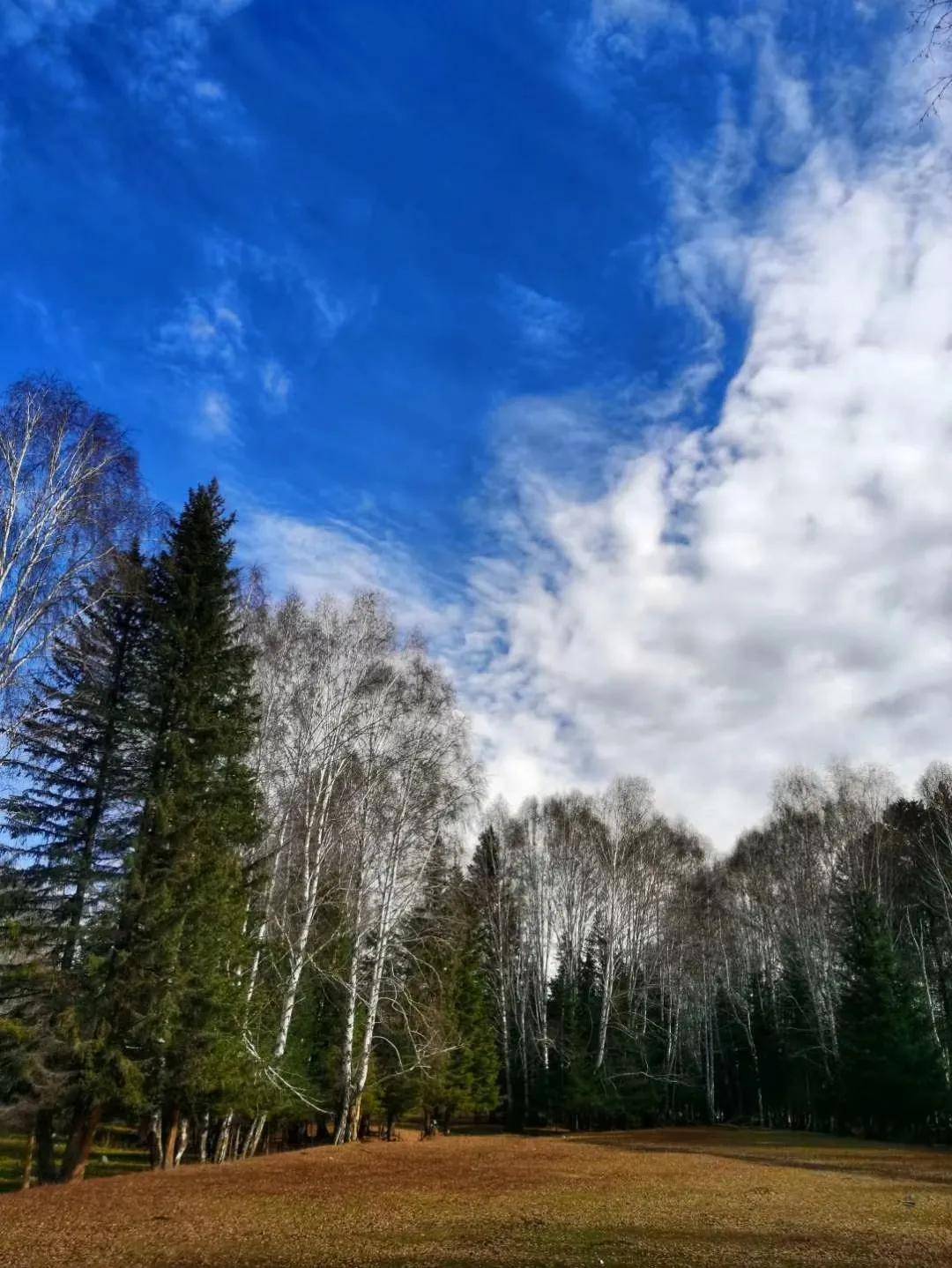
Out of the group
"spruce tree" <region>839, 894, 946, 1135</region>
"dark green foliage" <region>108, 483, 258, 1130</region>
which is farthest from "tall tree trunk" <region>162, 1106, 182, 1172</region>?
"spruce tree" <region>839, 894, 946, 1135</region>

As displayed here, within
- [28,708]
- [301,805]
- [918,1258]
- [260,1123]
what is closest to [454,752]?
[301,805]

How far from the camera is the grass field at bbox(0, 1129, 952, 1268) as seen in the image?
7332 millimetres

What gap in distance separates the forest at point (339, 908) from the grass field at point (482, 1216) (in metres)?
2.46

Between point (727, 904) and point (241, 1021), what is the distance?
3111 centimetres

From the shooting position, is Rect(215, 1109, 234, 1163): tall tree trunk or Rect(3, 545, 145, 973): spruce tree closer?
Rect(3, 545, 145, 973): spruce tree

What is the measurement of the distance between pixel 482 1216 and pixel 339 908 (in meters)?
12.6

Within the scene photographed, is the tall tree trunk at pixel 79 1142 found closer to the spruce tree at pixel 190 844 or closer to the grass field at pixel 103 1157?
the spruce tree at pixel 190 844

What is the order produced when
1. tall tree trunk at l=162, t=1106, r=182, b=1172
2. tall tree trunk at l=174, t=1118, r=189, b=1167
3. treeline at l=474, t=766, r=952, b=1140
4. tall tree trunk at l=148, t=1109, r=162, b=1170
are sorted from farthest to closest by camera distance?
treeline at l=474, t=766, r=952, b=1140, tall tree trunk at l=174, t=1118, r=189, b=1167, tall tree trunk at l=148, t=1109, r=162, b=1170, tall tree trunk at l=162, t=1106, r=182, b=1172

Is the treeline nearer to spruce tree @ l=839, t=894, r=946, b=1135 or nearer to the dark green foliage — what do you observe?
spruce tree @ l=839, t=894, r=946, b=1135

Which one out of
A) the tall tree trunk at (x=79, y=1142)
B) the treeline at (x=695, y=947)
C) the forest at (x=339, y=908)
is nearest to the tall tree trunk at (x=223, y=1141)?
the forest at (x=339, y=908)

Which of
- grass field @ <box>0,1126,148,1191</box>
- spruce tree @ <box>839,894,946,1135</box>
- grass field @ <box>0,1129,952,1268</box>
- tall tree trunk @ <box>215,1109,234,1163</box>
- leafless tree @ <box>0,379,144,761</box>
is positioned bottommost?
grass field @ <box>0,1126,148,1191</box>

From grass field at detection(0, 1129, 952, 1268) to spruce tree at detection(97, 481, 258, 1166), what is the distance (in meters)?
1.87

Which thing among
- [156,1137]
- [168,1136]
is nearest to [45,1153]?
[168,1136]

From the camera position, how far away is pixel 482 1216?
932 centimetres
